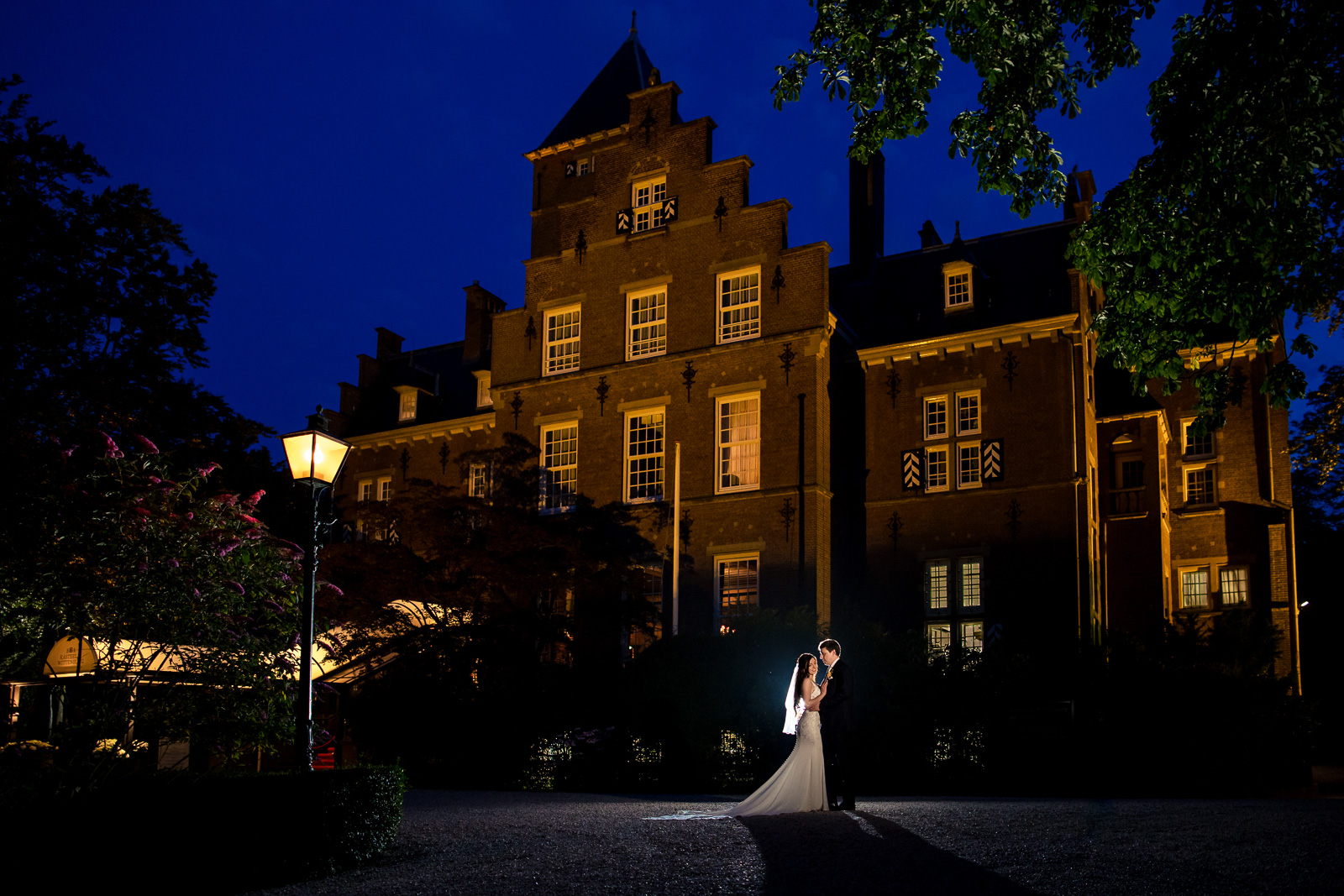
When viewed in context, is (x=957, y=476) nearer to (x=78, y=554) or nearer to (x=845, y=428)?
(x=845, y=428)

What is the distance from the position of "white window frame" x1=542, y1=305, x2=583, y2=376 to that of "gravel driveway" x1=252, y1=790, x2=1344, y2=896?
19840mm

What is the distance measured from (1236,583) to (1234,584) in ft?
0.25

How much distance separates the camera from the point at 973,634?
29469 millimetres

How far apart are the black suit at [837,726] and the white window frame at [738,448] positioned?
50.1ft

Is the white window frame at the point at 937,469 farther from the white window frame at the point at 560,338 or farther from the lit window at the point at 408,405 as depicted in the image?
the lit window at the point at 408,405

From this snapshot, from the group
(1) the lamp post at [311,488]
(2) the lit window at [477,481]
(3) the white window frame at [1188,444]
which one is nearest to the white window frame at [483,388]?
(2) the lit window at [477,481]

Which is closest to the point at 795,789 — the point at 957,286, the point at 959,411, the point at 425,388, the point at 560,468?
the point at 959,411

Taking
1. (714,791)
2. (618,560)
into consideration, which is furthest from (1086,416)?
(714,791)

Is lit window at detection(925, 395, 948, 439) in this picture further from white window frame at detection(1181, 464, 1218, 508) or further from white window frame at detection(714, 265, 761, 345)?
white window frame at detection(1181, 464, 1218, 508)

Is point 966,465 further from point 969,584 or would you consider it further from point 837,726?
point 837,726

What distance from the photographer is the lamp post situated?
1195 cm

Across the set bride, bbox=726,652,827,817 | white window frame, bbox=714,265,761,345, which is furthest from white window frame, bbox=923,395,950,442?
bride, bbox=726,652,827,817

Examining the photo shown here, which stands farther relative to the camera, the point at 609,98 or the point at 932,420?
the point at 609,98

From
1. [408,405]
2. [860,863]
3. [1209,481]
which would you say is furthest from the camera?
[408,405]
